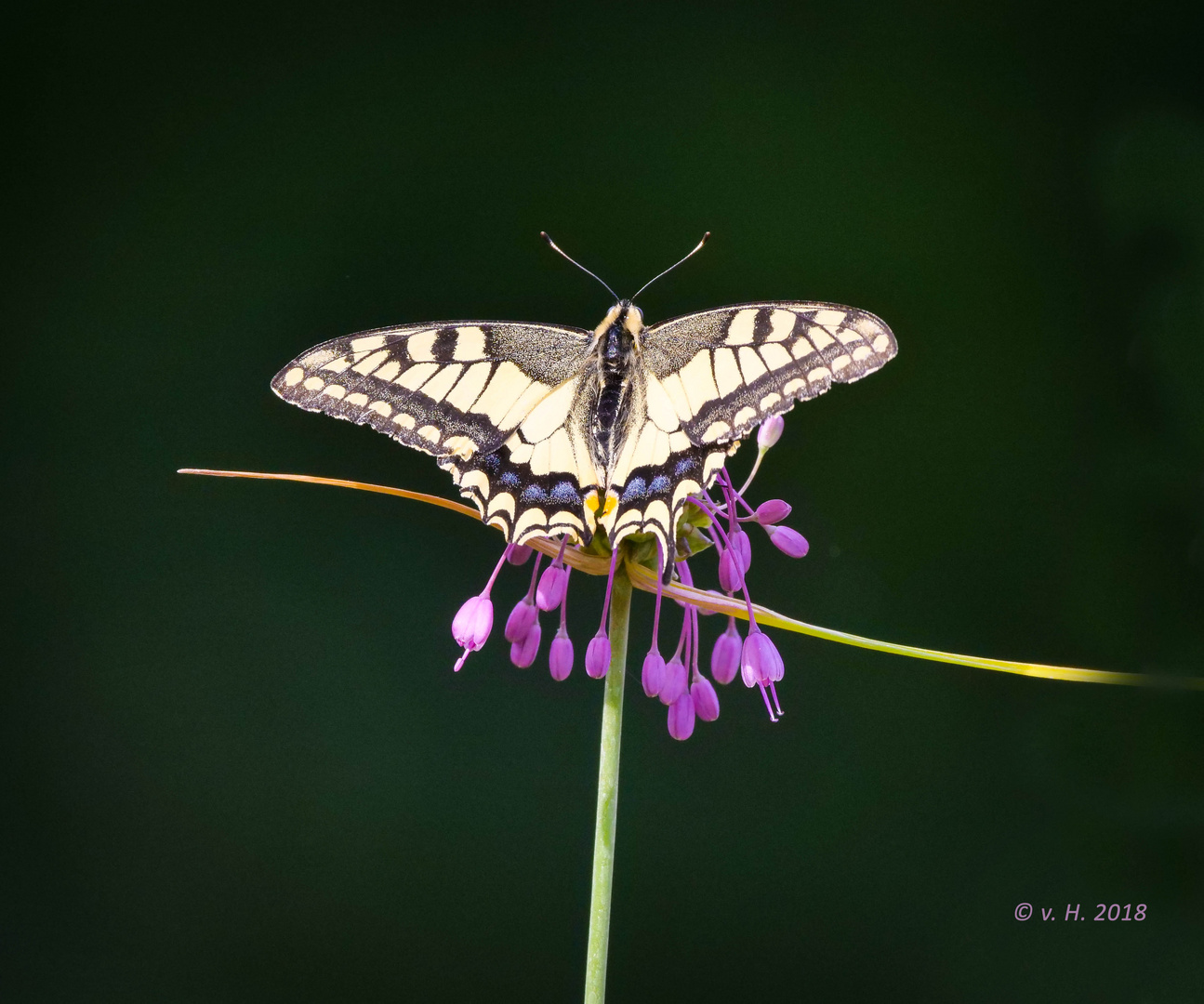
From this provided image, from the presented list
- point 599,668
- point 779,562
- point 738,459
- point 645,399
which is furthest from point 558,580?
point 779,562

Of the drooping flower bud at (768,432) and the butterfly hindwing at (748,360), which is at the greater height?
the butterfly hindwing at (748,360)

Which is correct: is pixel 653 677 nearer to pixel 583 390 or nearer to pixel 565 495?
pixel 565 495

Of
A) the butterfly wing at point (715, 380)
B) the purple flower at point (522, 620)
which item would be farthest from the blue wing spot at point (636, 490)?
the purple flower at point (522, 620)

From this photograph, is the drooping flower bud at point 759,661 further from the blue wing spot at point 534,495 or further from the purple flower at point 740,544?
the blue wing spot at point 534,495

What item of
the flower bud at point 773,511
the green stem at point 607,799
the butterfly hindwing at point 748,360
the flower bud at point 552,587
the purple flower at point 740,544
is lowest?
the green stem at point 607,799

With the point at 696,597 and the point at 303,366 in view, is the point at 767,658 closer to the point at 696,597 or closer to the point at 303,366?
the point at 696,597

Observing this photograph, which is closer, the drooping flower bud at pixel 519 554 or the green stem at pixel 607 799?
the green stem at pixel 607 799
